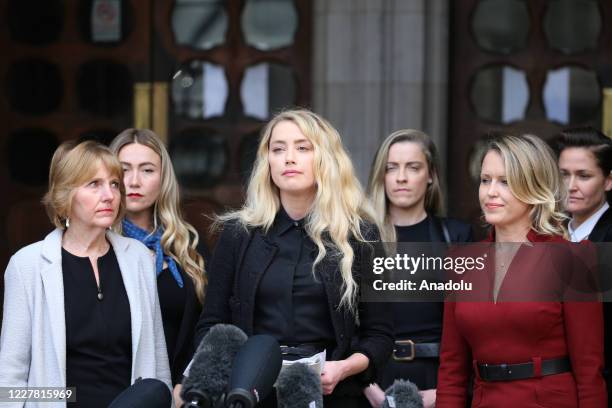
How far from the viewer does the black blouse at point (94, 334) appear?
14.5 ft

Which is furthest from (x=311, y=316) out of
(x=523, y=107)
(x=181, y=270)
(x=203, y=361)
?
(x=523, y=107)

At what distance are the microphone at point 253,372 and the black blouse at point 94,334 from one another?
39.7 inches

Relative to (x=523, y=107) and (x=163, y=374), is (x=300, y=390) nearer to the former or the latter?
(x=163, y=374)

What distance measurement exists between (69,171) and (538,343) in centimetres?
208

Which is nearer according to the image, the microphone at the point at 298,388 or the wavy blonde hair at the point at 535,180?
the microphone at the point at 298,388

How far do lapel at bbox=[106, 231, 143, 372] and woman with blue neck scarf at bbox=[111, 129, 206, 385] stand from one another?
47 cm

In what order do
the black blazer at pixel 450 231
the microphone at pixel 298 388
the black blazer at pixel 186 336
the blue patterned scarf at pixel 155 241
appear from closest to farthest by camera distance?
the microphone at pixel 298 388 → the black blazer at pixel 186 336 → the blue patterned scarf at pixel 155 241 → the black blazer at pixel 450 231

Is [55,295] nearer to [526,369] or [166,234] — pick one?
[166,234]

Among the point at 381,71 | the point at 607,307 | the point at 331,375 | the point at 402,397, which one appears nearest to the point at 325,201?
the point at 331,375

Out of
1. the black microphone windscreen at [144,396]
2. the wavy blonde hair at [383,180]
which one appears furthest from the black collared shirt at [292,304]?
the wavy blonde hair at [383,180]

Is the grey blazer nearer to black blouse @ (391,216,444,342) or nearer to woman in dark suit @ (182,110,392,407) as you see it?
woman in dark suit @ (182,110,392,407)

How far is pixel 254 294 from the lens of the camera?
4.38m

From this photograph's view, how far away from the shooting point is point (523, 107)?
757 cm

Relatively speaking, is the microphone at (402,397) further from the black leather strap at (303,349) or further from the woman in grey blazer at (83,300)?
the woman in grey blazer at (83,300)
